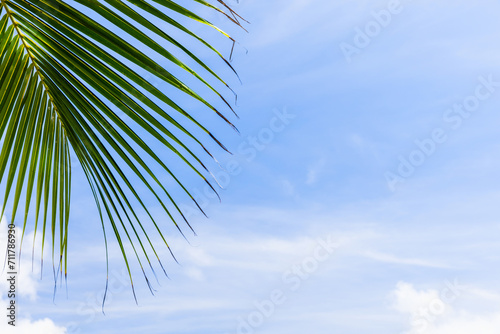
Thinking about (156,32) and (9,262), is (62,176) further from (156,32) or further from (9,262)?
(9,262)

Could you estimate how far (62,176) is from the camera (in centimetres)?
214

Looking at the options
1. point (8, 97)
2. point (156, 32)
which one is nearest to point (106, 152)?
point (8, 97)

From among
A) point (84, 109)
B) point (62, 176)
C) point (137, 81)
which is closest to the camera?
point (137, 81)

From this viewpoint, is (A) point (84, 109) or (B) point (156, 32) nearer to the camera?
(B) point (156, 32)

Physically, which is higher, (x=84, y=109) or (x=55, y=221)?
(x=84, y=109)

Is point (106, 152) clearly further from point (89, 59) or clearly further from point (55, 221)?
point (55, 221)

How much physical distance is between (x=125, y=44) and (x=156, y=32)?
0.46ft

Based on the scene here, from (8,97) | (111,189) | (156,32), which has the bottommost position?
(111,189)

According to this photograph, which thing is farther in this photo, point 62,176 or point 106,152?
point 62,176

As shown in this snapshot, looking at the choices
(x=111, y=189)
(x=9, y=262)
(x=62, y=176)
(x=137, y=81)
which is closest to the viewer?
(x=137, y=81)

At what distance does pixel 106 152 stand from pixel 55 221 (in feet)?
1.81

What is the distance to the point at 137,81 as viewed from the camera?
158cm

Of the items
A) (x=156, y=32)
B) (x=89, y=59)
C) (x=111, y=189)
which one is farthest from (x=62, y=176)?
(x=156, y=32)

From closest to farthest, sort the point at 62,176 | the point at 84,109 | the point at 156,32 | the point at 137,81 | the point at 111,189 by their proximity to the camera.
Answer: the point at 156,32
the point at 137,81
the point at 84,109
the point at 111,189
the point at 62,176
